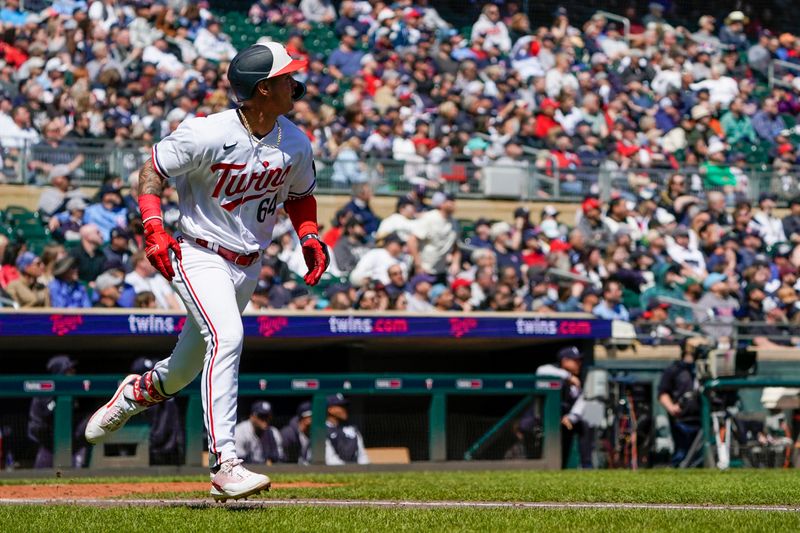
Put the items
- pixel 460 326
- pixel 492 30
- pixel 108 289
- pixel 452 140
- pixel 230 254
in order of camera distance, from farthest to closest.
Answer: pixel 492 30 < pixel 452 140 < pixel 460 326 < pixel 108 289 < pixel 230 254

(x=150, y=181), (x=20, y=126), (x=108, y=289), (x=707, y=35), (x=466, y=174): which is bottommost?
(x=108, y=289)

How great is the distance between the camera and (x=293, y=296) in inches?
507

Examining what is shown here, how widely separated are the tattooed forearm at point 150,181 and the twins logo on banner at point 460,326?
6636mm

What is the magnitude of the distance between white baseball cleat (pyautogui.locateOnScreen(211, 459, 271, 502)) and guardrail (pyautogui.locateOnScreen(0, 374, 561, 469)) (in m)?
5.42

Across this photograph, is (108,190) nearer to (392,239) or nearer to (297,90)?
(392,239)

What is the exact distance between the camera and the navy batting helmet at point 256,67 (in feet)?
19.6

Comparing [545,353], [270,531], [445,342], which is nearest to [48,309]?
[445,342]

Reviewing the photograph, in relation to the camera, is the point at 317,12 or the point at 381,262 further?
the point at 317,12

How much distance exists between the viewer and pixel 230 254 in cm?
609

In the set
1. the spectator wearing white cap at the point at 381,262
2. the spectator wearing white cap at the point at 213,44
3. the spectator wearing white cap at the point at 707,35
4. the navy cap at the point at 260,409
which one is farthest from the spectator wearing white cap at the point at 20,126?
the spectator wearing white cap at the point at 707,35

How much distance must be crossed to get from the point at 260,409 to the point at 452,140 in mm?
6840

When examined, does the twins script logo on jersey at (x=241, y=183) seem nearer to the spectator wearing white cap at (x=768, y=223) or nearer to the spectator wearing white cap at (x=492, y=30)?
the spectator wearing white cap at (x=768, y=223)

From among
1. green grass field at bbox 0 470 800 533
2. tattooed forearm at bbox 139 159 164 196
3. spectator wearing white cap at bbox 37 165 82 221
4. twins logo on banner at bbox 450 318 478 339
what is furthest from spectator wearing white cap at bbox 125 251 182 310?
tattooed forearm at bbox 139 159 164 196

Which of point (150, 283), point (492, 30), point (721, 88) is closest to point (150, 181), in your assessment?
point (150, 283)
